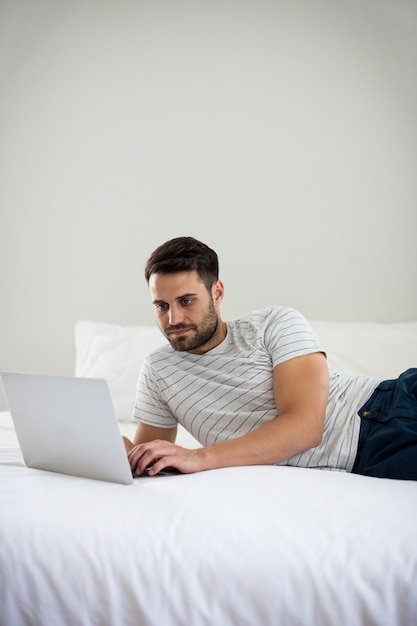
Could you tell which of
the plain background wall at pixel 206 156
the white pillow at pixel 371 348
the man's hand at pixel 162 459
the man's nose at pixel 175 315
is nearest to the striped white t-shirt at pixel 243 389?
the man's nose at pixel 175 315

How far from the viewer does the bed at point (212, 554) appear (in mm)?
856

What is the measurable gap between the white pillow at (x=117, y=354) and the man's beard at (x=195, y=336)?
642 millimetres

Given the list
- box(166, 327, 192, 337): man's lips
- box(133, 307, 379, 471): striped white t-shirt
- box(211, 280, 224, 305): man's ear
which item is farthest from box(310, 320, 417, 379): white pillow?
box(166, 327, 192, 337): man's lips

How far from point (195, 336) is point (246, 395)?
180 millimetres

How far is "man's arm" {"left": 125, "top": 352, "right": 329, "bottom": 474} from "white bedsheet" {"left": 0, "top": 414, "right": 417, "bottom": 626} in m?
0.21

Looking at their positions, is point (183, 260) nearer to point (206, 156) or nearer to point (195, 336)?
point (195, 336)

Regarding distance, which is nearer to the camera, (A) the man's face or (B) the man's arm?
(B) the man's arm

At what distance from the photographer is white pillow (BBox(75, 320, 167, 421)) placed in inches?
86.4

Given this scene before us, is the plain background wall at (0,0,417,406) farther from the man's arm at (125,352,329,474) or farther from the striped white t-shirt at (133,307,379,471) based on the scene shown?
the man's arm at (125,352,329,474)

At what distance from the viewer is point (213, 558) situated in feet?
2.94

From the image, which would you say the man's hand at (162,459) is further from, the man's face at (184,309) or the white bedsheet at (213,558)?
the man's face at (184,309)

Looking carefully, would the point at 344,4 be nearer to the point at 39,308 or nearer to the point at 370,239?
the point at 370,239

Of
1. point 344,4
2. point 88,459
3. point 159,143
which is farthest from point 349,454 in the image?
point 344,4

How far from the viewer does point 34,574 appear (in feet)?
3.07
